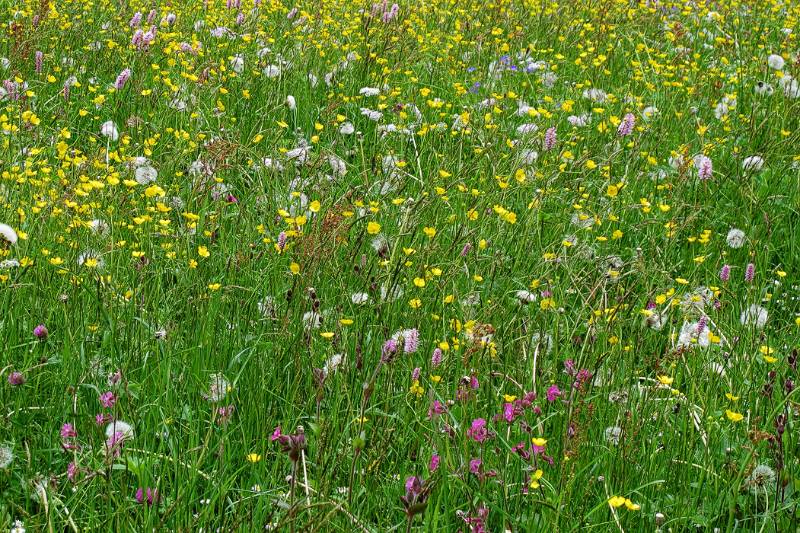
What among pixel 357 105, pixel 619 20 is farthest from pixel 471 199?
pixel 619 20

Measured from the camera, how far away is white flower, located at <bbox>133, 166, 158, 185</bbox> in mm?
3410

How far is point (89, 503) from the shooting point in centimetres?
185

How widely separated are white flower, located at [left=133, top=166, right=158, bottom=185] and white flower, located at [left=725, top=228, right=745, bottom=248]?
2025 mm

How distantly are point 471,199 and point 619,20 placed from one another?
3.54 m

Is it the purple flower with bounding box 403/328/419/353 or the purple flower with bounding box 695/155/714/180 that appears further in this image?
the purple flower with bounding box 695/155/714/180

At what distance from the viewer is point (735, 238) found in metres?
3.40

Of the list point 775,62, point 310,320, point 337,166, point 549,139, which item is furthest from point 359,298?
point 775,62

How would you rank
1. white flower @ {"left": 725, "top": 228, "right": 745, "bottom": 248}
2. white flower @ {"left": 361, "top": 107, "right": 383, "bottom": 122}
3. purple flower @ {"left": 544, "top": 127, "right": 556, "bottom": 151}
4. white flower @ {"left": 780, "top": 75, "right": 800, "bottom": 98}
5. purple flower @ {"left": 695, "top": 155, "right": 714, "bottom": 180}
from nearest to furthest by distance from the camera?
white flower @ {"left": 725, "top": 228, "right": 745, "bottom": 248} < purple flower @ {"left": 695, "top": 155, "right": 714, "bottom": 180} < purple flower @ {"left": 544, "top": 127, "right": 556, "bottom": 151} < white flower @ {"left": 361, "top": 107, "right": 383, "bottom": 122} < white flower @ {"left": 780, "top": 75, "right": 800, "bottom": 98}

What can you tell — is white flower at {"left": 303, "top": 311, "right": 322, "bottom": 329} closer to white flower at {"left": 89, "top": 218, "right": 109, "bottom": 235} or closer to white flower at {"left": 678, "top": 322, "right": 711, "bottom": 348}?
white flower at {"left": 89, "top": 218, "right": 109, "bottom": 235}

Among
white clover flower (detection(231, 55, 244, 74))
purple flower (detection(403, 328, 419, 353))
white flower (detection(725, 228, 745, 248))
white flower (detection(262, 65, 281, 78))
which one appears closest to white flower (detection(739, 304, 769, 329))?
white flower (detection(725, 228, 745, 248))

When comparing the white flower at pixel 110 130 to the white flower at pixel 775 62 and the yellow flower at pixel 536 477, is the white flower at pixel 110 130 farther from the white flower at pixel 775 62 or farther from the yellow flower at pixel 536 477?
the white flower at pixel 775 62

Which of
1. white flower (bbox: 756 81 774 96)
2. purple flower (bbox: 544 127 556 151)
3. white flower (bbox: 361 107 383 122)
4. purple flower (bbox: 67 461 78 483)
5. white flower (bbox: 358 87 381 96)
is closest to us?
purple flower (bbox: 67 461 78 483)

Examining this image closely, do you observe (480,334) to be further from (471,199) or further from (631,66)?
(631,66)

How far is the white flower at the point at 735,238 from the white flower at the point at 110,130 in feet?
7.77
